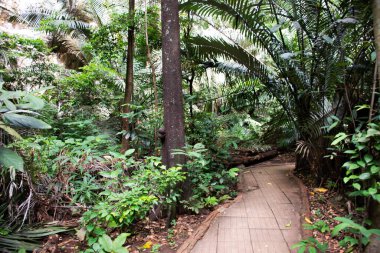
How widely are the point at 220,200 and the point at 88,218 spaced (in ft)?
6.44

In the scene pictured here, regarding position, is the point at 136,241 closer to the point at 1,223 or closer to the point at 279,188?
the point at 1,223

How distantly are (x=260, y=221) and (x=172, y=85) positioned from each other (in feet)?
6.51

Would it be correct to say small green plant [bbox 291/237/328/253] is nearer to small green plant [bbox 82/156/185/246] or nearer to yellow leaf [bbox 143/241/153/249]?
small green plant [bbox 82/156/185/246]

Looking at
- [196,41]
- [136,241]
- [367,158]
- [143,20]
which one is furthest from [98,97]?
[367,158]

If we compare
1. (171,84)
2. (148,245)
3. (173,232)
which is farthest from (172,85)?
(148,245)

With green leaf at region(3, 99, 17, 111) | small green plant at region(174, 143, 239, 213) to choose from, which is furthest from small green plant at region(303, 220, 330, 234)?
green leaf at region(3, 99, 17, 111)

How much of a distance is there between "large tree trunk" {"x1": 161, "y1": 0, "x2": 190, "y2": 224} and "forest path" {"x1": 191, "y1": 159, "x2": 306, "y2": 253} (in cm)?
70

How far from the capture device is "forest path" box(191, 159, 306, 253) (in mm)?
2791

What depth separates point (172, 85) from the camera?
3.46 metres

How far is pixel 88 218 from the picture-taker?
277 centimetres

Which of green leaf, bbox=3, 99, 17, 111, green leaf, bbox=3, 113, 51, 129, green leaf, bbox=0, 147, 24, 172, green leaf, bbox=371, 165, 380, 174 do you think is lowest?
green leaf, bbox=371, 165, 380, 174

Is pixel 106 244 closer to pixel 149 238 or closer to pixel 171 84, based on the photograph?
pixel 149 238

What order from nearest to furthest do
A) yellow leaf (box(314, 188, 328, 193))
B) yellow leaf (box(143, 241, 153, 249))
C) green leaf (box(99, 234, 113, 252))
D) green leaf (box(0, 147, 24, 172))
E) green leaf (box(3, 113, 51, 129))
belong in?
green leaf (box(0, 147, 24, 172))
green leaf (box(3, 113, 51, 129))
green leaf (box(99, 234, 113, 252))
yellow leaf (box(143, 241, 153, 249))
yellow leaf (box(314, 188, 328, 193))

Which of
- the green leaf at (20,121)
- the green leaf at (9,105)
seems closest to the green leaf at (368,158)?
the green leaf at (20,121)
